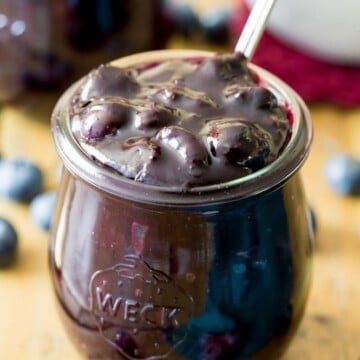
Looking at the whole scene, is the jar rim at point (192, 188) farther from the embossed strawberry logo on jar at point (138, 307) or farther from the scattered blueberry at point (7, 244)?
the scattered blueberry at point (7, 244)

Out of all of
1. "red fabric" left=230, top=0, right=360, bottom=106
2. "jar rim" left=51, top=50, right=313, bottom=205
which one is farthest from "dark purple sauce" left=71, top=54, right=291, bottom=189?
"red fabric" left=230, top=0, right=360, bottom=106

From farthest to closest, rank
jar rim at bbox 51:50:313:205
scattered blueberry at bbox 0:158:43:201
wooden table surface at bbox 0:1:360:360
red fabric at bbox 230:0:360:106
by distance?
red fabric at bbox 230:0:360:106 < scattered blueberry at bbox 0:158:43:201 < wooden table surface at bbox 0:1:360:360 < jar rim at bbox 51:50:313:205

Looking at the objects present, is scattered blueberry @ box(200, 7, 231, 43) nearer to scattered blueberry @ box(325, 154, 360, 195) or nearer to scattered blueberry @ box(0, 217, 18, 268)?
scattered blueberry @ box(325, 154, 360, 195)

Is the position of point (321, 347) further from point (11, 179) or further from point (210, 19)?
point (210, 19)

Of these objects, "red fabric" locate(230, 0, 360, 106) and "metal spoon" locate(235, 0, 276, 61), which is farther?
"red fabric" locate(230, 0, 360, 106)

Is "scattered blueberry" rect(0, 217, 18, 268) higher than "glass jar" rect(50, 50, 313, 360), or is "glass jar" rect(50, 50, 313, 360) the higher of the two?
"glass jar" rect(50, 50, 313, 360)

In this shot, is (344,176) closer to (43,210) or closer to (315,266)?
(315,266)

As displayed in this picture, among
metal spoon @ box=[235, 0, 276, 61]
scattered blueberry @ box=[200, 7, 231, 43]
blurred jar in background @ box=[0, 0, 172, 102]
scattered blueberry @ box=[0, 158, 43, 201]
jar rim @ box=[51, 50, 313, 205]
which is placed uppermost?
metal spoon @ box=[235, 0, 276, 61]

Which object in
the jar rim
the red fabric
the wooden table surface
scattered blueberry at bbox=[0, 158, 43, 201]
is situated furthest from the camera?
the red fabric
